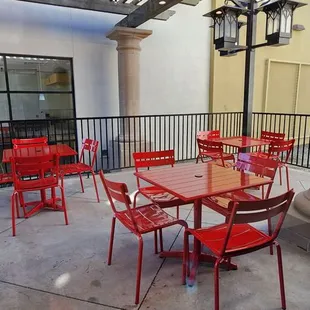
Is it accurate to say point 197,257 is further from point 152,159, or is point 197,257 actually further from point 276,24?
point 276,24

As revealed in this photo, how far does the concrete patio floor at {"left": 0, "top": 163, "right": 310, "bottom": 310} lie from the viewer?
1.90 metres

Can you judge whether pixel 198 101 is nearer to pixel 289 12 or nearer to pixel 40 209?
pixel 289 12

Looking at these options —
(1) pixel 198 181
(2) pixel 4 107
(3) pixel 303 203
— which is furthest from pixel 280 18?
(2) pixel 4 107

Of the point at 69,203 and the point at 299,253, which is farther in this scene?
the point at 69,203

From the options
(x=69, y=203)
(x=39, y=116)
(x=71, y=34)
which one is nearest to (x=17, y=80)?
(x=39, y=116)

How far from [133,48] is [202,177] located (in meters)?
4.40

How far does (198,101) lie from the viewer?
7648 millimetres

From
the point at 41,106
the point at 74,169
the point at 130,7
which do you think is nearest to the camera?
the point at 74,169

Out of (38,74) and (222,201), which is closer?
(222,201)

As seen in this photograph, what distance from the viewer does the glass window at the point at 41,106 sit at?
230 inches

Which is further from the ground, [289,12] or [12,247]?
[289,12]

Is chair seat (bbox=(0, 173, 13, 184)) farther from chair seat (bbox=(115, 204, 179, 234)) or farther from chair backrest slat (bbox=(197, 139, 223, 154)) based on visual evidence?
chair backrest slat (bbox=(197, 139, 223, 154))

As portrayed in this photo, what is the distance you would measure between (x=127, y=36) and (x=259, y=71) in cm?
444

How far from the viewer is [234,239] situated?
1.85 metres
